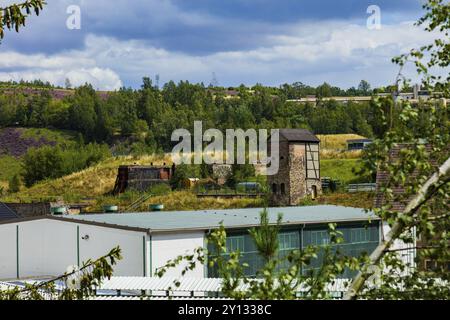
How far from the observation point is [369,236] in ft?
91.5

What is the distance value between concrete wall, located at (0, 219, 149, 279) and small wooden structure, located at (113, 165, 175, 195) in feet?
102

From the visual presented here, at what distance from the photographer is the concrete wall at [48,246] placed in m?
25.4

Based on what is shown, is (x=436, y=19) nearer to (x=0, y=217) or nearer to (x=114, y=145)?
(x=0, y=217)

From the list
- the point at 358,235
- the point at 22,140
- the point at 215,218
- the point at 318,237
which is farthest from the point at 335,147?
the point at 215,218

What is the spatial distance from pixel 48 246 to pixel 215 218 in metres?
6.52

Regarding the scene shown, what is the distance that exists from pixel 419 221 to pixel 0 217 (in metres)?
30.2

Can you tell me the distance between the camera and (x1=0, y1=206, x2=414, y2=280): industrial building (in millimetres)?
23281

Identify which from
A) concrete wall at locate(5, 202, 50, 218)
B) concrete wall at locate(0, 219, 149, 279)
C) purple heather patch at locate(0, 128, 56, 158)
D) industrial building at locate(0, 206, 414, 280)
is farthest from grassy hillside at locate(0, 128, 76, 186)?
industrial building at locate(0, 206, 414, 280)

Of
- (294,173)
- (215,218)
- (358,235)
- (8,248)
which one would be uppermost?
(294,173)

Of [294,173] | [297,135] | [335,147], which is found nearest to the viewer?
[294,173]

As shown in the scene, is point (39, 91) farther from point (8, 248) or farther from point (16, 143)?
point (8, 248)

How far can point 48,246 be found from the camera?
27281 mm

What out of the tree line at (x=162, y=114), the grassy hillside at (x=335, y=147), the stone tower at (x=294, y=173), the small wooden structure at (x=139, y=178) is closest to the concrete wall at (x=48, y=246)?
the stone tower at (x=294, y=173)

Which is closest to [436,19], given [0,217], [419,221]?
[419,221]
